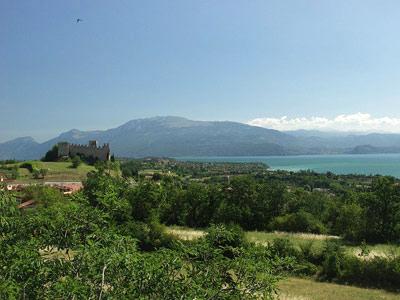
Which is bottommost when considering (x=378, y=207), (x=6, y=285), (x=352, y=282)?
(x=352, y=282)

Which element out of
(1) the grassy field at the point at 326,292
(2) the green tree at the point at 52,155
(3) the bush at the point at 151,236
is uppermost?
(2) the green tree at the point at 52,155

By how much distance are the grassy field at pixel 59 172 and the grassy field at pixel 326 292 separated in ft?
227

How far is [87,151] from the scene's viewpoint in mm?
126000

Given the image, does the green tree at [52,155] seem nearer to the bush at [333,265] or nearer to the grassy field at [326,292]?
the bush at [333,265]

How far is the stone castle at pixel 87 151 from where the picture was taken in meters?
124

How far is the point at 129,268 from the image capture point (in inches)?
278

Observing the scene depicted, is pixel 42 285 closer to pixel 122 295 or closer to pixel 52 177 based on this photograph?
pixel 122 295

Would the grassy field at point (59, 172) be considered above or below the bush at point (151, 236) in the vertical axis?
above

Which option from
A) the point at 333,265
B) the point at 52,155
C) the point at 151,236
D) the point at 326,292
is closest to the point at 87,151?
the point at 52,155

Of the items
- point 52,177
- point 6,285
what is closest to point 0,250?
point 6,285

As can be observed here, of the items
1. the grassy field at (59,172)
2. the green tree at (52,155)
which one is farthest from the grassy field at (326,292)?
the green tree at (52,155)

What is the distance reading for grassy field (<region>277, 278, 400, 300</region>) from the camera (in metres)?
25.2

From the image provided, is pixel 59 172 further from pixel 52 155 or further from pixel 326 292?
pixel 326 292

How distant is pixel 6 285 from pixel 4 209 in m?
2.33
